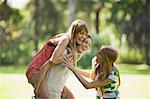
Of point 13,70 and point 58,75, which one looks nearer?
point 58,75

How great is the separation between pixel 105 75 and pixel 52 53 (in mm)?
597

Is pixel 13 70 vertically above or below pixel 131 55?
below

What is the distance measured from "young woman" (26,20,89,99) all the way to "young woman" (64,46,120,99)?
0.94 ft

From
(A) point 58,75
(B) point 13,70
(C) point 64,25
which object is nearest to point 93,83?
(A) point 58,75

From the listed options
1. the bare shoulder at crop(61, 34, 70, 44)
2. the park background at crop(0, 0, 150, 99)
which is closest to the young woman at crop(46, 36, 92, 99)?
the bare shoulder at crop(61, 34, 70, 44)

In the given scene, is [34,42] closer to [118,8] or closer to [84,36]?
[118,8]

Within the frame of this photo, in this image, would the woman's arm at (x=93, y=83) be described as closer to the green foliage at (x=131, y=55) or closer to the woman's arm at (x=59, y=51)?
the woman's arm at (x=59, y=51)

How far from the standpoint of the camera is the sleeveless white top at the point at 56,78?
18.0ft

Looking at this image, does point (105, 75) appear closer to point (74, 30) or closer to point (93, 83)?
point (93, 83)

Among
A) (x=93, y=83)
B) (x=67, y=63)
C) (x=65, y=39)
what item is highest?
(x=65, y=39)

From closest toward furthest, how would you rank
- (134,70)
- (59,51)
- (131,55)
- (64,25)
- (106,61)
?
(59,51) → (106,61) → (134,70) → (131,55) → (64,25)

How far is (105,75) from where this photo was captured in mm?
5559

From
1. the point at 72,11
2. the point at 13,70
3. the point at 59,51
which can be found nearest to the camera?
the point at 59,51

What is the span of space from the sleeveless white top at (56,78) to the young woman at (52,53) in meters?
0.07
